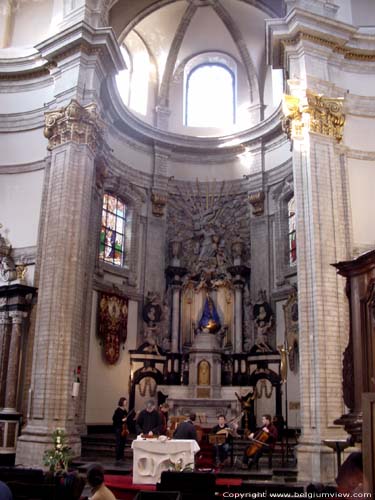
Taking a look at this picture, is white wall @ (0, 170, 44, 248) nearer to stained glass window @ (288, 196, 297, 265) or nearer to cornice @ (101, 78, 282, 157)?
cornice @ (101, 78, 282, 157)

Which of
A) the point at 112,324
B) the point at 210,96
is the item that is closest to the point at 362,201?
the point at 112,324

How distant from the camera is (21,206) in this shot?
18.1 m

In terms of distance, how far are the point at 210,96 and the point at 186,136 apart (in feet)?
8.58

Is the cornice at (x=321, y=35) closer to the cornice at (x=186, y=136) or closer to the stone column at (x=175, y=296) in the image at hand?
the cornice at (x=186, y=136)

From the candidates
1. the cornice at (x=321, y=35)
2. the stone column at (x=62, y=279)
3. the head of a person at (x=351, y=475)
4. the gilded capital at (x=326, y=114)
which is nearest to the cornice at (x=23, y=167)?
the stone column at (x=62, y=279)

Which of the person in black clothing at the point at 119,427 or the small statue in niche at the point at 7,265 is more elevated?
the small statue in niche at the point at 7,265

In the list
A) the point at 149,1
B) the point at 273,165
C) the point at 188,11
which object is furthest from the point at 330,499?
the point at 188,11

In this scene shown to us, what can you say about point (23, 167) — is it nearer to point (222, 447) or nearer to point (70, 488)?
point (222, 447)

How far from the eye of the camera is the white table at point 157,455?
10938 millimetres

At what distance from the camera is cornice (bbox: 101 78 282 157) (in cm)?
2197

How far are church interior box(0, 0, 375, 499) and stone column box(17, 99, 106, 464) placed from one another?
6 centimetres

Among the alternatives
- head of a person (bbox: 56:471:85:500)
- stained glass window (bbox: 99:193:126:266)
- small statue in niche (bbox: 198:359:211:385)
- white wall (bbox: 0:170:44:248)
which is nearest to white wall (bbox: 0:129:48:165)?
white wall (bbox: 0:170:44:248)

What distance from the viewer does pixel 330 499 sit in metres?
5.91

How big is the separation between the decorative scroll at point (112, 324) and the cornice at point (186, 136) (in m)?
6.69
